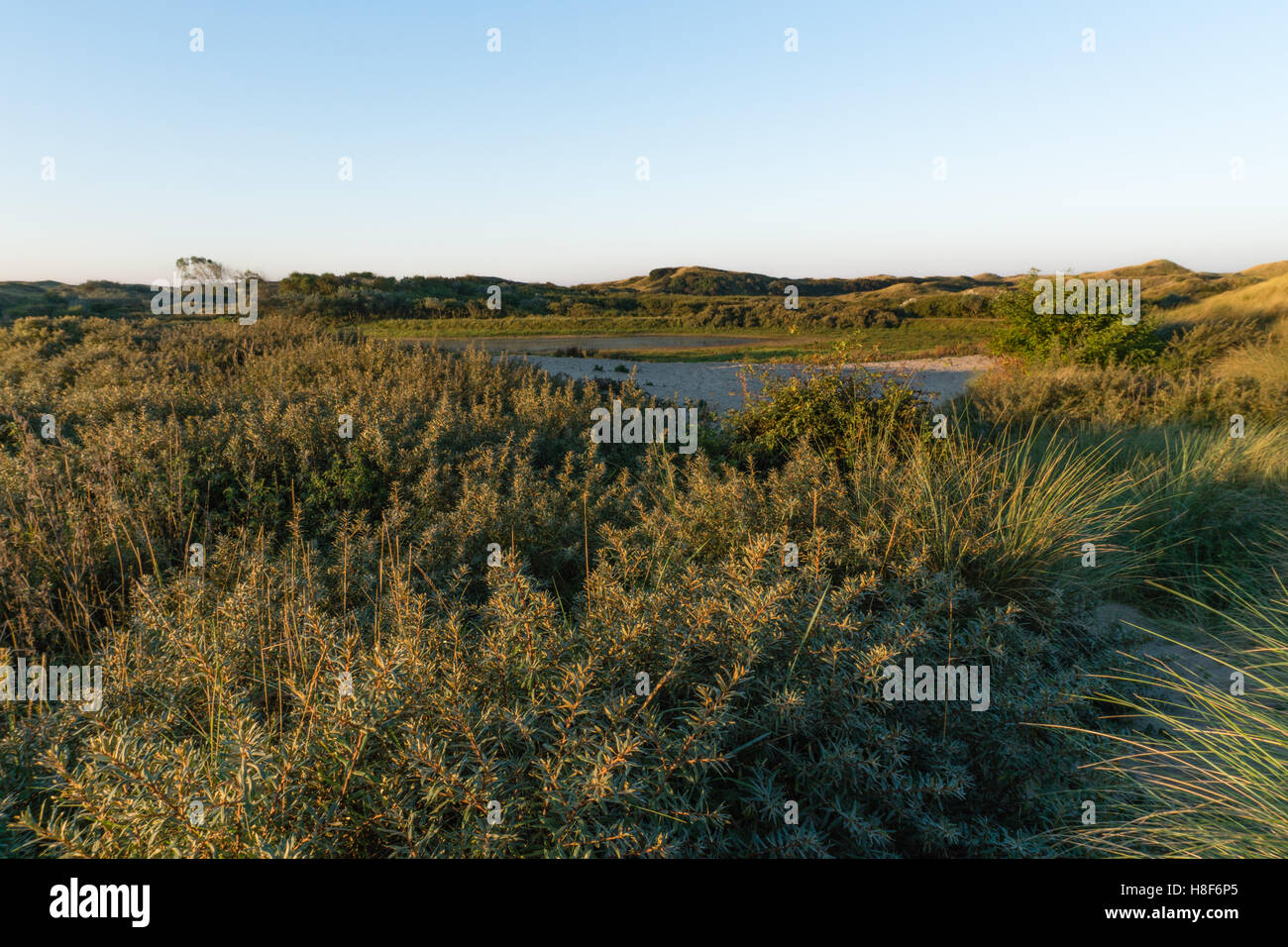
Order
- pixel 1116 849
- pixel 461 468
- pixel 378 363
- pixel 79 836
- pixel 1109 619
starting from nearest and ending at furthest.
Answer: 1. pixel 79 836
2. pixel 1116 849
3. pixel 1109 619
4. pixel 461 468
5. pixel 378 363

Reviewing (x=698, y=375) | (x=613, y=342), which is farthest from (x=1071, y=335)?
(x=613, y=342)

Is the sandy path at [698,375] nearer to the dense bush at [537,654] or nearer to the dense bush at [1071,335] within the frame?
the dense bush at [1071,335]

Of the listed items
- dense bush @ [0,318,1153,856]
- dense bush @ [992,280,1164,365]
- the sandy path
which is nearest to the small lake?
the sandy path

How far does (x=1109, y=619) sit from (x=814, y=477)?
2266 mm

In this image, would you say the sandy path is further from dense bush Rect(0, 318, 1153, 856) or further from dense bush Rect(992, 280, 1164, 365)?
dense bush Rect(0, 318, 1153, 856)

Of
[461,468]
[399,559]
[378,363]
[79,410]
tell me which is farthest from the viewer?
[378,363]

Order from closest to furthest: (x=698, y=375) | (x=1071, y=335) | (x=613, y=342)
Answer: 1. (x=1071, y=335)
2. (x=698, y=375)
3. (x=613, y=342)

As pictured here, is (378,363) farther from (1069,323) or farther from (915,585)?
(1069,323)

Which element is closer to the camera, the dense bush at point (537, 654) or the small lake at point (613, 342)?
the dense bush at point (537, 654)

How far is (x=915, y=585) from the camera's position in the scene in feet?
11.5

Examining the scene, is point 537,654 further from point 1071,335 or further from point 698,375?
point 1071,335

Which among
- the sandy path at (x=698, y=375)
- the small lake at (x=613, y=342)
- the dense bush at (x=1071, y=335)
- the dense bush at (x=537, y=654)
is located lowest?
the dense bush at (x=537, y=654)

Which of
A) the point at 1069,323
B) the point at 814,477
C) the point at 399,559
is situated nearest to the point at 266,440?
the point at 399,559

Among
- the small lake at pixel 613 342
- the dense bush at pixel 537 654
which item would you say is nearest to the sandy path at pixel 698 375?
the small lake at pixel 613 342
